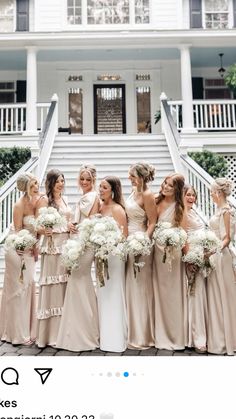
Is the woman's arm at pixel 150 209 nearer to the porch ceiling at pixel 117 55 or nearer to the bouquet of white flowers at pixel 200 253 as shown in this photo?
the bouquet of white flowers at pixel 200 253

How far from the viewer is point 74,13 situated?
440 inches

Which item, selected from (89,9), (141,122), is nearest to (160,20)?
(89,9)

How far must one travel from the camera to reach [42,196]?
3.39 meters

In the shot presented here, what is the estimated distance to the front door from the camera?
11.6 meters

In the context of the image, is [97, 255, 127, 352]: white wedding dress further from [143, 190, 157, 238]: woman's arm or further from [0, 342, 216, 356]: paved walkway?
[143, 190, 157, 238]: woman's arm

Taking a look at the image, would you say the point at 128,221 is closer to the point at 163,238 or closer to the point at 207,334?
the point at 163,238

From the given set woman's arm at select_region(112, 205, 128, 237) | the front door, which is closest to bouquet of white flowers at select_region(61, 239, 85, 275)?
woman's arm at select_region(112, 205, 128, 237)

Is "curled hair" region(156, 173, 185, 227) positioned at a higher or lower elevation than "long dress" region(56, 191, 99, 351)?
A: higher

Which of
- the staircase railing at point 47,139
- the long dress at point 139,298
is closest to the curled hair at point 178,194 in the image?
the long dress at point 139,298

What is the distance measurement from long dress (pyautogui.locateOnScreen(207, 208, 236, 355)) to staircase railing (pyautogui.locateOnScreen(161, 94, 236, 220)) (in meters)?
1.20

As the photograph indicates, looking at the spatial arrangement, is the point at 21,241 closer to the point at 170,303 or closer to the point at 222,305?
the point at 170,303

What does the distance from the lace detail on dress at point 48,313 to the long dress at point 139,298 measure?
0.54 meters

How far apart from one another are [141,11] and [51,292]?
1008cm

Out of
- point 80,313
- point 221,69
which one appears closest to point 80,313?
point 80,313
